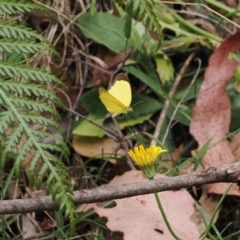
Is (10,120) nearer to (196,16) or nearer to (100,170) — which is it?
(100,170)

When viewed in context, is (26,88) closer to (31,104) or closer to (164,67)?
(31,104)

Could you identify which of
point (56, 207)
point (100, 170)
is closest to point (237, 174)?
point (56, 207)

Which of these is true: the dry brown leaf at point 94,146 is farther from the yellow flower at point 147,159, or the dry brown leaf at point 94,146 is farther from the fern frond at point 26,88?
the fern frond at point 26,88

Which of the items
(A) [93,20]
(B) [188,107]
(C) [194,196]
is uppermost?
(A) [93,20]

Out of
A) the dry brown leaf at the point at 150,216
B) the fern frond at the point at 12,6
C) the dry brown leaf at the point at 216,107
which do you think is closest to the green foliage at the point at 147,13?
the fern frond at the point at 12,6

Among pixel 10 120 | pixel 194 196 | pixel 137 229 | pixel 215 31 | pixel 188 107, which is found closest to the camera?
pixel 10 120

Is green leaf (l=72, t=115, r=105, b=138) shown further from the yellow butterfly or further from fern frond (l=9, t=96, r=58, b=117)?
fern frond (l=9, t=96, r=58, b=117)
